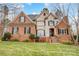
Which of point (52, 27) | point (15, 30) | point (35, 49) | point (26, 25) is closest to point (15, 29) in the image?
point (15, 30)

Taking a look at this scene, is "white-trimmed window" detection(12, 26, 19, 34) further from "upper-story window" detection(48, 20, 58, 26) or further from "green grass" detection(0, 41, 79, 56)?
A: "upper-story window" detection(48, 20, 58, 26)

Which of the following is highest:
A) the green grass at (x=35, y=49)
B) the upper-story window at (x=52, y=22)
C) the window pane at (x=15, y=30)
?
the upper-story window at (x=52, y=22)

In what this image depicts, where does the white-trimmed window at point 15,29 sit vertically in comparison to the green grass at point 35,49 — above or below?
above

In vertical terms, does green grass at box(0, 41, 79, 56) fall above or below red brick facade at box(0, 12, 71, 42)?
below

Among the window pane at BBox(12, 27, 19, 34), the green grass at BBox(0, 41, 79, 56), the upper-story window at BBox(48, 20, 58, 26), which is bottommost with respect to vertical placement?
the green grass at BBox(0, 41, 79, 56)

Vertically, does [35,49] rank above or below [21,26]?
below

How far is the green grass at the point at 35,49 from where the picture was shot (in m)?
2.69

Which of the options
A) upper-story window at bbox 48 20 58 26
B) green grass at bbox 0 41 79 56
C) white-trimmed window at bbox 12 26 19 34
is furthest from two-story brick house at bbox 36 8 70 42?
white-trimmed window at bbox 12 26 19 34

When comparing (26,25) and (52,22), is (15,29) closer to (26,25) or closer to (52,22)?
(26,25)

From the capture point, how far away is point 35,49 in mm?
2717

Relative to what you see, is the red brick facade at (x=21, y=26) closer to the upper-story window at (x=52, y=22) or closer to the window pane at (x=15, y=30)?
the window pane at (x=15, y=30)

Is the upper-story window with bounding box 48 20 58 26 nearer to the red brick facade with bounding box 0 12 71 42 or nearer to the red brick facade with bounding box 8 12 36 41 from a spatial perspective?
the red brick facade with bounding box 0 12 71 42

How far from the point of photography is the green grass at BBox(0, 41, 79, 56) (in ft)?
8.83

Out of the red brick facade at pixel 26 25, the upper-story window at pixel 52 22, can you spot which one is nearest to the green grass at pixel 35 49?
the red brick facade at pixel 26 25
